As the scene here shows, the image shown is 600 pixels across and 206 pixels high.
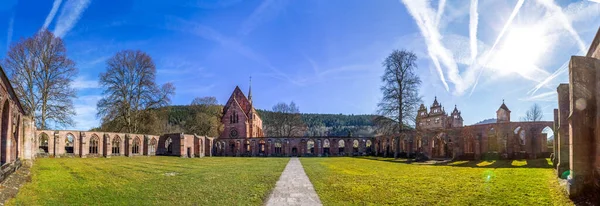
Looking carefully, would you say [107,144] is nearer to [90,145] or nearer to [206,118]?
[90,145]

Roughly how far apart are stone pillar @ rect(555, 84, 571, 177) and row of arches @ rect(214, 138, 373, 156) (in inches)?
1434

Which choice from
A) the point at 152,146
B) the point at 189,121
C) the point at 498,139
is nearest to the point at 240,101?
the point at 189,121

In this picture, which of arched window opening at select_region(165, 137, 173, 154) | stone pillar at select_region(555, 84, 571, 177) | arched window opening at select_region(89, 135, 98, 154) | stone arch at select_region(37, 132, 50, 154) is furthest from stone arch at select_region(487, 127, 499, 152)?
stone arch at select_region(37, 132, 50, 154)

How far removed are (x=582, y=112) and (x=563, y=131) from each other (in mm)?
3079

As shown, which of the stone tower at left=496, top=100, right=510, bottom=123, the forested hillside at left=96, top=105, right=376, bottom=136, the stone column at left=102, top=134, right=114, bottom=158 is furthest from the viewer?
the stone tower at left=496, top=100, right=510, bottom=123

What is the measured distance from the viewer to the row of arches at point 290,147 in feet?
162

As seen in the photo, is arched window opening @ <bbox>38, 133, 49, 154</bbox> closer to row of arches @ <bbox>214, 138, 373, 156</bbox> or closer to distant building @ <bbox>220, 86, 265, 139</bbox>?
row of arches @ <bbox>214, 138, 373, 156</bbox>

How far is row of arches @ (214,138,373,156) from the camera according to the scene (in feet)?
162

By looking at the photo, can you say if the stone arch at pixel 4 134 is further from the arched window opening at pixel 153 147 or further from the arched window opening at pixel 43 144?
the arched window opening at pixel 153 147

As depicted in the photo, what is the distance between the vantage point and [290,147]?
5103cm

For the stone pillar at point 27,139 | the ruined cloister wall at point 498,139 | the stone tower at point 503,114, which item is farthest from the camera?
the stone tower at point 503,114

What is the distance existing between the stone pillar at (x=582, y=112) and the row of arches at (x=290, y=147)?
39254 millimetres

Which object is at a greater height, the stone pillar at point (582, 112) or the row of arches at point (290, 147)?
the stone pillar at point (582, 112)

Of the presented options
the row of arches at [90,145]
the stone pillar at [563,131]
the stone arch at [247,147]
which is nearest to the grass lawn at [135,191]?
the stone pillar at [563,131]
